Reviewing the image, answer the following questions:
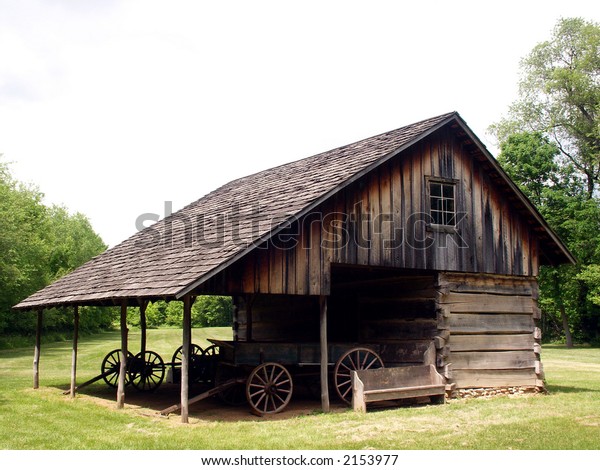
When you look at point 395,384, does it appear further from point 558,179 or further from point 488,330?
point 558,179

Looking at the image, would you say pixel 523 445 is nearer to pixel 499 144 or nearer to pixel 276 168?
pixel 276 168

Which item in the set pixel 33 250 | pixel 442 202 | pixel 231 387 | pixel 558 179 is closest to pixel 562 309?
pixel 558 179

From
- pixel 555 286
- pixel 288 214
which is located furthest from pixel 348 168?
pixel 555 286

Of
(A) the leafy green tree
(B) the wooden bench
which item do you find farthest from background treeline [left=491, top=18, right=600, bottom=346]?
(A) the leafy green tree

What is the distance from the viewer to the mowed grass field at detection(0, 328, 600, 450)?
32.6 feet

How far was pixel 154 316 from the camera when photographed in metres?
69.6

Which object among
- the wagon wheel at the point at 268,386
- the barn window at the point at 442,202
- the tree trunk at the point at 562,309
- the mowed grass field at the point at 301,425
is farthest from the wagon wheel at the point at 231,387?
the tree trunk at the point at 562,309

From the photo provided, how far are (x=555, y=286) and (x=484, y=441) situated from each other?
101 ft

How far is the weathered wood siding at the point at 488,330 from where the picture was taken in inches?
603

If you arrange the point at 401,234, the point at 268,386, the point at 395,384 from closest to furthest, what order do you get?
the point at 268,386 → the point at 395,384 → the point at 401,234

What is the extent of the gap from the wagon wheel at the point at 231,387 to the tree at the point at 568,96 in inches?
1198

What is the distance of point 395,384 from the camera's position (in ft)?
45.4

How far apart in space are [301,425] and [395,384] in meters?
2.97

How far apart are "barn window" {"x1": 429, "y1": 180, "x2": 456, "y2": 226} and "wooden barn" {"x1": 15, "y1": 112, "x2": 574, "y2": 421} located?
3cm
